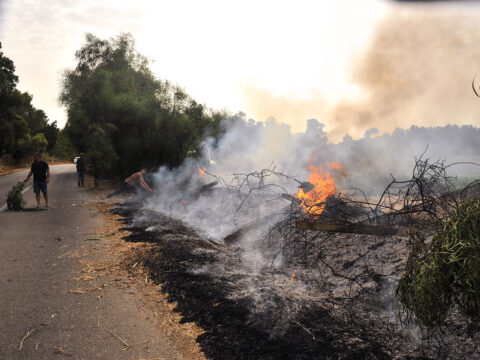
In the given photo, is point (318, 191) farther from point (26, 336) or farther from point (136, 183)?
point (136, 183)

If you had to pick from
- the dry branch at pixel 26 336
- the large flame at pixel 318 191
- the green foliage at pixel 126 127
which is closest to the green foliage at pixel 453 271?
the dry branch at pixel 26 336

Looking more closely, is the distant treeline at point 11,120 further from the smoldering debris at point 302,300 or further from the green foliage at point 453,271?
the green foliage at point 453,271

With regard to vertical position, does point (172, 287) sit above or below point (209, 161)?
below

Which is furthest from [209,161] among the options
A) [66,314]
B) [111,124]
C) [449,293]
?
[449,293]

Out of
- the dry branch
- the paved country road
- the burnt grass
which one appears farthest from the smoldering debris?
the dry branch

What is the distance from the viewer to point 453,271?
207 centimetres

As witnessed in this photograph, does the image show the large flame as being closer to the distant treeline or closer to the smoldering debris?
the smoldering debris

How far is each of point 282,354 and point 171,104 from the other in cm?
1911

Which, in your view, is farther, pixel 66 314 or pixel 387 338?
pixel 66 314

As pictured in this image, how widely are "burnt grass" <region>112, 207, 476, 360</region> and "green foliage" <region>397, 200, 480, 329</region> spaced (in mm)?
1148

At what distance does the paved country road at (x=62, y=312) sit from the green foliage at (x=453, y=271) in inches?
85.3

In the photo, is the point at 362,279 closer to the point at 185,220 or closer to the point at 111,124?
the point at 185,220

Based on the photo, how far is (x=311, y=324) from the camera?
11.7 feet

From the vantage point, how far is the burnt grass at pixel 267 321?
10.2 ft
